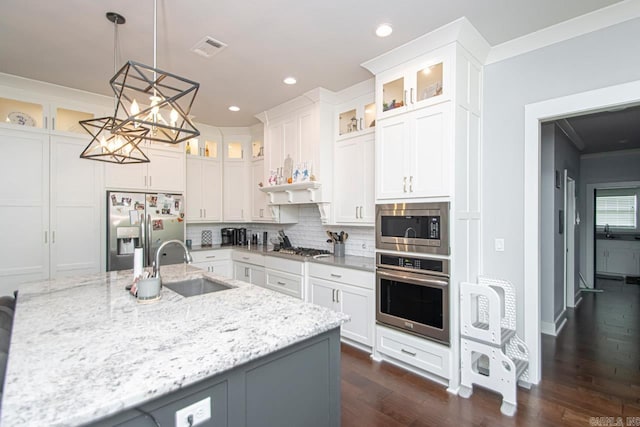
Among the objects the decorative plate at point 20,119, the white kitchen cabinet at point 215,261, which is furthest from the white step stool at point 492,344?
the decorative plate at point 20,119

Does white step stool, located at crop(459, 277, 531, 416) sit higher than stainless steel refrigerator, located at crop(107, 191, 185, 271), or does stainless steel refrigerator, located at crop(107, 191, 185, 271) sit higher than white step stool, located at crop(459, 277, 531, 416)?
stainless steel refrigerator, located at crop(107, 191, 185, 271)

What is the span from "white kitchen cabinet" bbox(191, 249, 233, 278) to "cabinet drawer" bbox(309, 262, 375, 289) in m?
1.81

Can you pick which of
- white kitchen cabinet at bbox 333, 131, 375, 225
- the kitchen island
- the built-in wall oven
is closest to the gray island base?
the kitchen island

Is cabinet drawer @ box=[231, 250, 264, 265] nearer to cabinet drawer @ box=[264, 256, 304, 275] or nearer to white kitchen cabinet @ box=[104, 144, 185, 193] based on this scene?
cabinet drawer @ box=[264, 256, 304, 275]

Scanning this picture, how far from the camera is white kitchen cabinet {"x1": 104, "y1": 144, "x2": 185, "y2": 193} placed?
13.0 feet

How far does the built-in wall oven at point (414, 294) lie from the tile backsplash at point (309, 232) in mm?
908

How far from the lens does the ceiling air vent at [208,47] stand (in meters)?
2.63

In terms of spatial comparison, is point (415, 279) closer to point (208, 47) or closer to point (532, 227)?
point (532, 227)

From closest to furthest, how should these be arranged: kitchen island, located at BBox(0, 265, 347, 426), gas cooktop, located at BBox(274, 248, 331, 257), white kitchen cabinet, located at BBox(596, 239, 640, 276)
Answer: kitchen island, located at BBox(0, 265, 347, 426) → gas cooktop, located at BBox(274, 248, 331, 257) → white kitchen cabinet, located at BBox(596, 239, 640, 276)

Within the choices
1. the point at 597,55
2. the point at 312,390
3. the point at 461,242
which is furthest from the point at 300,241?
the point at 597,55

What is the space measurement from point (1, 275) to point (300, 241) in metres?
3.43

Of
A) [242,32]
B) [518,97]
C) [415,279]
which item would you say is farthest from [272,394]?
[518,97]

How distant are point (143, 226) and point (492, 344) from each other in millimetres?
4001

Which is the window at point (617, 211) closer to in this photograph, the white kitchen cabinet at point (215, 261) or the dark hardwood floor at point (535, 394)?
the dark hardwood floor at point (535, 394)
